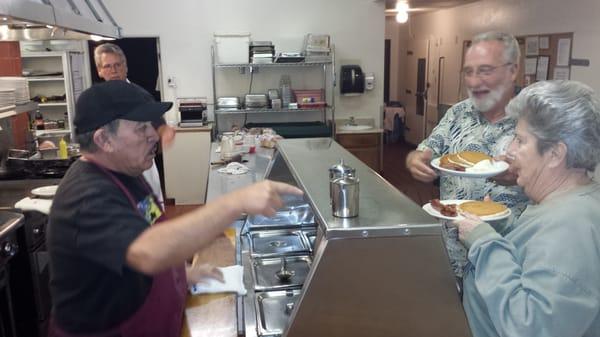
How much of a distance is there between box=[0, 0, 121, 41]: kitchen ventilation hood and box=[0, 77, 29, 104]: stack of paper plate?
64 centimetres

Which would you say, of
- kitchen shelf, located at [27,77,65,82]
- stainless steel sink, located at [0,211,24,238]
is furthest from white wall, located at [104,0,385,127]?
stainless steel sink, located at [0,211,24,238]

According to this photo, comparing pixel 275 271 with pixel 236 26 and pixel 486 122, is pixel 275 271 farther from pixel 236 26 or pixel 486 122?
pixel 236 26

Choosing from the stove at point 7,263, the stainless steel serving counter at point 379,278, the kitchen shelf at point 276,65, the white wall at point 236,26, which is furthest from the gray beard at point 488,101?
the white wall at point 236,26

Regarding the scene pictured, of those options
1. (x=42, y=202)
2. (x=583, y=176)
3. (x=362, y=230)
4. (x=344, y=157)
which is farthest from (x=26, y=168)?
(x=583, y=176)

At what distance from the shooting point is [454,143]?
2.21 meters

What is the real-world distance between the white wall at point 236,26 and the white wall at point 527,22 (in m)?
1.39

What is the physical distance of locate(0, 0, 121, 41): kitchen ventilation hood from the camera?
5.68 feet

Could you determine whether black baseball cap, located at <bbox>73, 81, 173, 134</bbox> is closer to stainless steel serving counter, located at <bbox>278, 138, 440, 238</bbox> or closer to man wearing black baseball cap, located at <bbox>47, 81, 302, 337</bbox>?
man wearing black baseball cap, located at <bbox>47, 81, 302, 337</bbox>

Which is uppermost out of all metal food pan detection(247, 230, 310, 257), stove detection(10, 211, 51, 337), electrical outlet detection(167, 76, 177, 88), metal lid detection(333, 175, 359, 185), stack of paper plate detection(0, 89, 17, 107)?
electrical outlet detection(167, 76, 177, 88)

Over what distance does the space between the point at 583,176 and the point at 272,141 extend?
3.29m

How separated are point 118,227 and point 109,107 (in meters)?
0.34

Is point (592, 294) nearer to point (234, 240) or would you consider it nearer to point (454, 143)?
point (454, 143)

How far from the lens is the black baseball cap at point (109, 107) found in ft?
4.13

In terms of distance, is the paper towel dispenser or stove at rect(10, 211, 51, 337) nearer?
stove at rect(10, 211, 51, 337)
